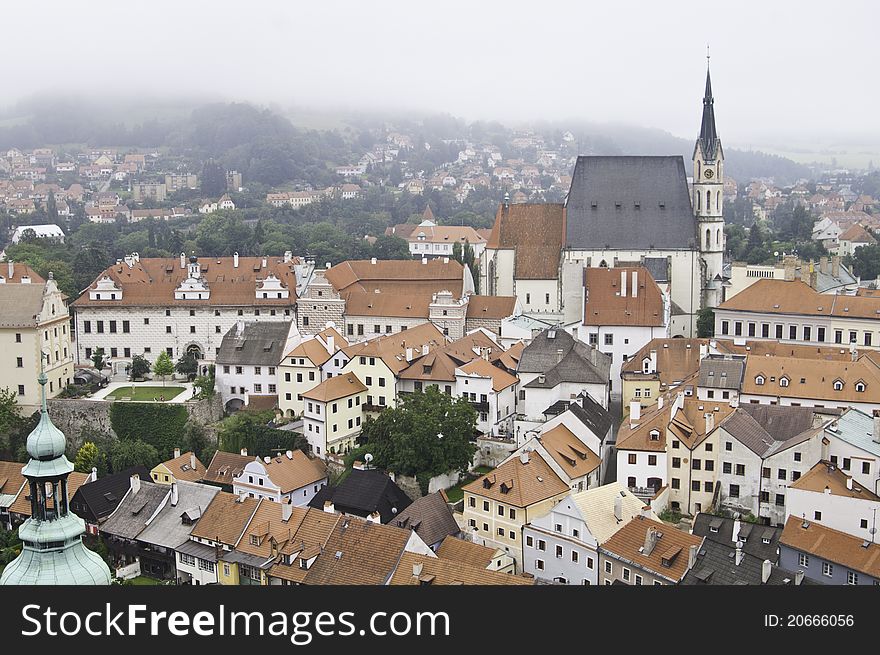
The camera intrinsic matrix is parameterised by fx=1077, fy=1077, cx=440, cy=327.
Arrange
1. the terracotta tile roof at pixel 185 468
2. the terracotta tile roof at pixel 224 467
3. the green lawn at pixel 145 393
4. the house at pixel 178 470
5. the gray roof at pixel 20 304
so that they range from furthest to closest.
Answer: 1. the gray roof at pixel 20 304
2. the green lawn at pixel 145 393
3. the terracotta tile roof at pixel 185 468
4. the house at pixel 178 470
5. the terracotta tile roof at pixel 224 467

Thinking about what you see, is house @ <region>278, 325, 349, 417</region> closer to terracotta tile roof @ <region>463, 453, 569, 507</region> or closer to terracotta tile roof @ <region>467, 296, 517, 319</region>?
terracotta tile roof @ <region>467, 296, 517, 319</region>

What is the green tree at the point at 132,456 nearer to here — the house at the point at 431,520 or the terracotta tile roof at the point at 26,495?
the terracotta tile roof at the point at 26,495

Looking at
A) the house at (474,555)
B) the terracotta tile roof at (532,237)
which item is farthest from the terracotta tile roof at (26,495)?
the terracotta tile roof at (532,237)

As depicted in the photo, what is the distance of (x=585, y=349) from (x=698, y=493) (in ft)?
37.5

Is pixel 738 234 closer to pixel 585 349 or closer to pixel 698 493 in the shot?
pixel 585 349

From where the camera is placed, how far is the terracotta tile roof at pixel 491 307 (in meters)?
54.5

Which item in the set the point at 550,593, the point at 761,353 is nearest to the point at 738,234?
the point at 761,353

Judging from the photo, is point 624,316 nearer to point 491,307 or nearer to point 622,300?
point 622,300

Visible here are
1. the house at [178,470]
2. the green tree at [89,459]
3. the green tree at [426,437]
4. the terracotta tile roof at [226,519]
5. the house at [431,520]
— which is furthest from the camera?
the green tree at [89,459]

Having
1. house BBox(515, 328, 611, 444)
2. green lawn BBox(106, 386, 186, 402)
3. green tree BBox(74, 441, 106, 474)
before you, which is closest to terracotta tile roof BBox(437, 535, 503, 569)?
house BBox(515, 328, 611, 444)

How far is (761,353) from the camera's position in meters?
46.6

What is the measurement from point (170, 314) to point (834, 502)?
114 ft

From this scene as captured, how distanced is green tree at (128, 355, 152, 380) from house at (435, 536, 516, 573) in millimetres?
24138

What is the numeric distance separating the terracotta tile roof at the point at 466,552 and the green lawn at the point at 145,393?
20.4m
